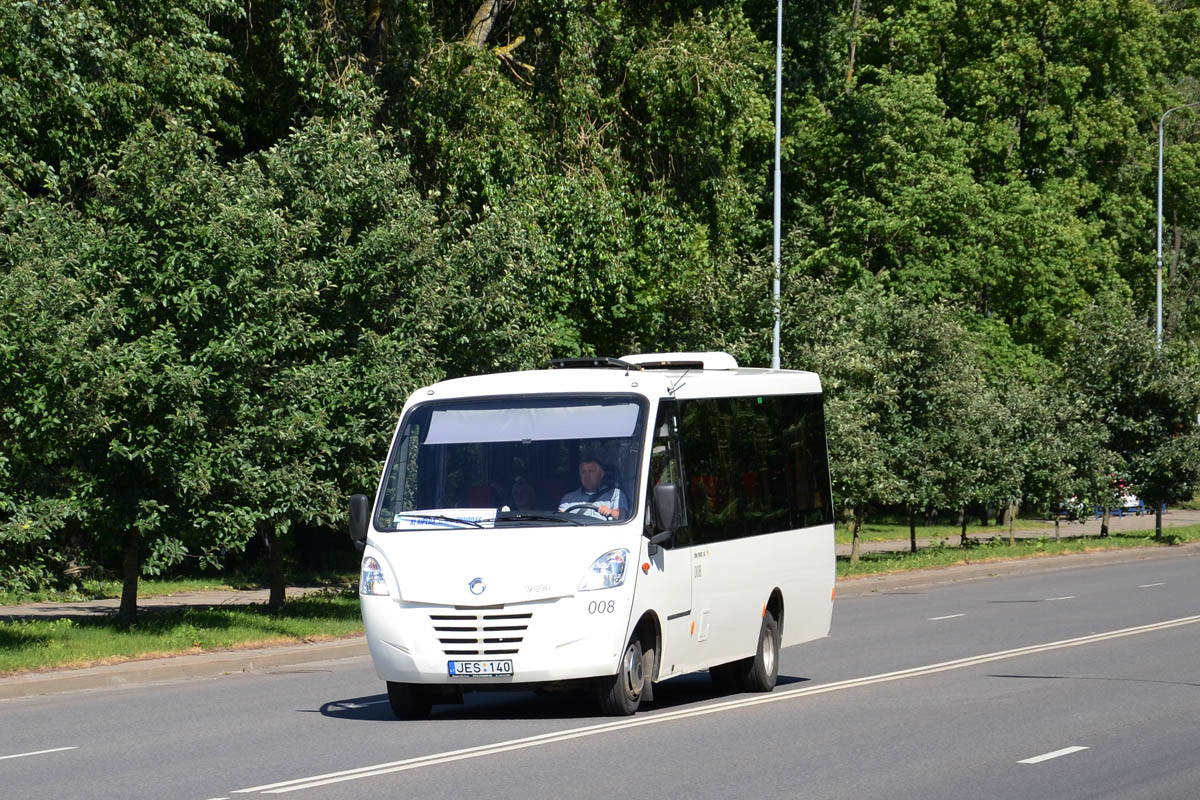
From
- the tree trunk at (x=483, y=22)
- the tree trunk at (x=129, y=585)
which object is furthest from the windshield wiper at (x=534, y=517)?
the tree trunk at (x=483, y=22)

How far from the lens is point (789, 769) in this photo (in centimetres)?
954

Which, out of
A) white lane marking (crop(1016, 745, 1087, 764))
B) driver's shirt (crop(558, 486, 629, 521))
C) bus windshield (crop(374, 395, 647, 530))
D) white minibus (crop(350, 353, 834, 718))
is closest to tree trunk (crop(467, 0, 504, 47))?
white minibus (crop(350, 353, 834, 718))

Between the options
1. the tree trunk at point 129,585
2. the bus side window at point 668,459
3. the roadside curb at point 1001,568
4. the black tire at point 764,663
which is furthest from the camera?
the roadside curb at point 1001,568

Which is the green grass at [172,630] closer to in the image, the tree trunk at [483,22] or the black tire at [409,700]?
the black tire at [409,700]

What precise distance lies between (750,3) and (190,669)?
32.2m

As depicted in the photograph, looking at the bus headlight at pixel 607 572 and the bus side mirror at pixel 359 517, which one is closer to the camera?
the bus headlight at pixel 607 572

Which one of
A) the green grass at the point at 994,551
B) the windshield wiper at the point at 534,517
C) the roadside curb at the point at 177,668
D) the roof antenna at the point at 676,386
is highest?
the roof antenna at the point at 676,386

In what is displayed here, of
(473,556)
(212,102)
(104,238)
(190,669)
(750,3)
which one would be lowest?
(190,669)

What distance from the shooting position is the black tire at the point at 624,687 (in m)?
11.7

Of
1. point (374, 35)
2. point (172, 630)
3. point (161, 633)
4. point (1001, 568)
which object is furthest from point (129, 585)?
point (1001, 568)

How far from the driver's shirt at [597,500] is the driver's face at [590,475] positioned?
0.13 ft

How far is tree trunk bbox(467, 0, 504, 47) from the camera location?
30.2m

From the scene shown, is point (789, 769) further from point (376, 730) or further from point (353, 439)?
point (353, 439)

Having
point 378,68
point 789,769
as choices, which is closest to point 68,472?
point 789,769
